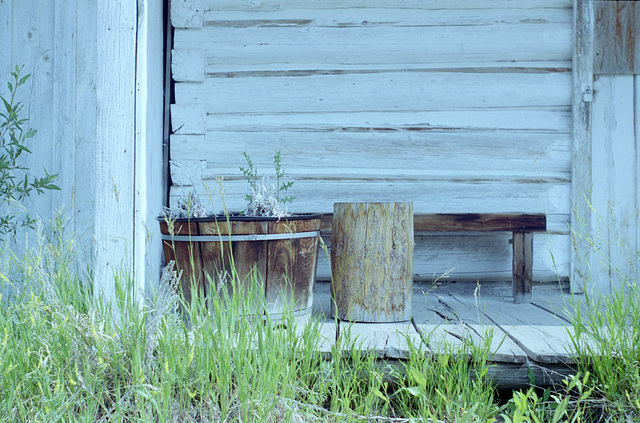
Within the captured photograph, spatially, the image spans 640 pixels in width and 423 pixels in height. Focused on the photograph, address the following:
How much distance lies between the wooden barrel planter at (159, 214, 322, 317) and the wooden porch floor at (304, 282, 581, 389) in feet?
0.87

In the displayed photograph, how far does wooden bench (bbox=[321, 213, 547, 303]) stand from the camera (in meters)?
3.57

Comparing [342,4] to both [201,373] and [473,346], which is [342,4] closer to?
[473,346]

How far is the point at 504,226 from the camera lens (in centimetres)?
358

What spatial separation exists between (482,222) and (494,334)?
123cm

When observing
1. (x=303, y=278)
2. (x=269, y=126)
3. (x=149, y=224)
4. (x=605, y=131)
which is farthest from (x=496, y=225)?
(x=149, y=224)

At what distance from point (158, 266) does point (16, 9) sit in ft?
6.54

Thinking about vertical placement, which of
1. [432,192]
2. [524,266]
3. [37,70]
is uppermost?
[37,70]

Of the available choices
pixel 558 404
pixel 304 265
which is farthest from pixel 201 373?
pixel 558 404

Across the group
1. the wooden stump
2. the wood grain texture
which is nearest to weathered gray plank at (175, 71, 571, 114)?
the wood grain texture

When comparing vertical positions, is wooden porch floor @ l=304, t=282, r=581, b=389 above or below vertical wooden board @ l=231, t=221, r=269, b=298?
below

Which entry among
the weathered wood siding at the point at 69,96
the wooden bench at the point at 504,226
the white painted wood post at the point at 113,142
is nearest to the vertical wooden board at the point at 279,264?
the white painted wood post at the point at 113,142

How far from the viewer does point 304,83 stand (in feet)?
13.2

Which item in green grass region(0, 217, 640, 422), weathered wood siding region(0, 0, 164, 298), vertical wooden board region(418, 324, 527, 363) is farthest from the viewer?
weathered wood siding region(0, 0, 164, 298)

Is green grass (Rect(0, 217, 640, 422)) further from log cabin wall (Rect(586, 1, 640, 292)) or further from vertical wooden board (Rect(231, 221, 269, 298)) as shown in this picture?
log cabin wall (Rect(586, 1, 640, 292))
